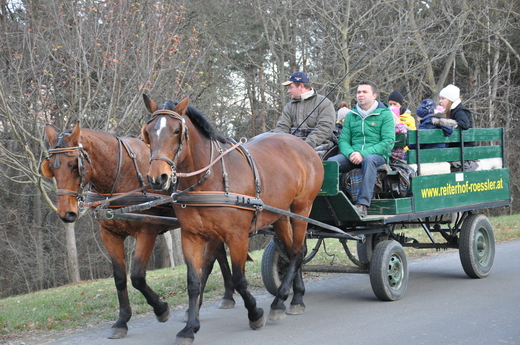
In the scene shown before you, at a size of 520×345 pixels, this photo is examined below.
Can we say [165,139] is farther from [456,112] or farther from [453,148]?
[456,112]

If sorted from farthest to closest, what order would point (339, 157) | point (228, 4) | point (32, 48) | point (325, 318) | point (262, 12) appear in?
point (228, 4), point (262, 12), point (32, 48), point (339, 157), point (325, 318)

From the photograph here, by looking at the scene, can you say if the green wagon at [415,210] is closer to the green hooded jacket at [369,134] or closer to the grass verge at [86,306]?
the green hooded jacket at [369,134]

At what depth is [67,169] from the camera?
5004mm

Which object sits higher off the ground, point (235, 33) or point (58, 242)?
point (235, 33)

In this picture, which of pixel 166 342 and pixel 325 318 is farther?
pixel 325 318

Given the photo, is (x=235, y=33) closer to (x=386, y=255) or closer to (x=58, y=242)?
(x=58, y=242)

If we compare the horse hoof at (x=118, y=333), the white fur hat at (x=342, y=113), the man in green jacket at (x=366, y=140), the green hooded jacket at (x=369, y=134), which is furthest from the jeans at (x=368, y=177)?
the horse hoof at (x=118, y=333)

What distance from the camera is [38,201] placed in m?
19.7


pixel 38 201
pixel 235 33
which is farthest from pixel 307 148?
pixel 38 201

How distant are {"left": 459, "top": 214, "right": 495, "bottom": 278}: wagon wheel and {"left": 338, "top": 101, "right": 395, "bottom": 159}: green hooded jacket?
5.69ft

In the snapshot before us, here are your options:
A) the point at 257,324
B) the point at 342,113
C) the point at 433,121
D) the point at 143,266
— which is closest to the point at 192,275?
the point at 143,266

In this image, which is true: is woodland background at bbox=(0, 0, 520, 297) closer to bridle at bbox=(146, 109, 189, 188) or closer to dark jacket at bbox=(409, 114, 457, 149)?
dark jacket at bbox=(409, 114, 457, 149)

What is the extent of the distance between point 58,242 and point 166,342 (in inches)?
642

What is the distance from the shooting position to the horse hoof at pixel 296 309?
6170 mm
